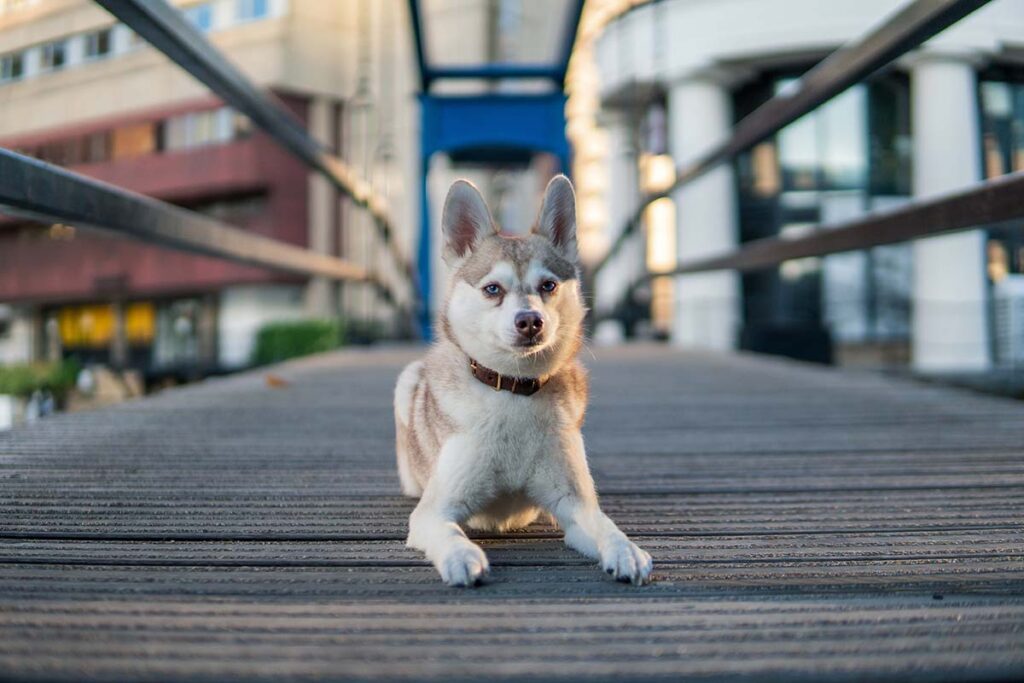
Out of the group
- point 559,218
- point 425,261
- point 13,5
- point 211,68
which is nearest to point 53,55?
point 13,5

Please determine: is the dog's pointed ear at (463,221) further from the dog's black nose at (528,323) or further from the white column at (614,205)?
the white column at (614,205)

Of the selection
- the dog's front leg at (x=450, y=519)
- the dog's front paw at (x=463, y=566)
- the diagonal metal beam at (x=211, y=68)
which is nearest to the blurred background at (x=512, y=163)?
the diagonal metal beam at (x=211, y=68)

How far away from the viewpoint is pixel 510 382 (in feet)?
4.91

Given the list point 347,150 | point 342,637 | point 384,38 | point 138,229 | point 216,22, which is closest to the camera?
point 342,637

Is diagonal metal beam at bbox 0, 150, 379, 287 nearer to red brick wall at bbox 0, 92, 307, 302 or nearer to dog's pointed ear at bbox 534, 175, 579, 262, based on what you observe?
red brick wall at bbox 0, 92, 307, 302

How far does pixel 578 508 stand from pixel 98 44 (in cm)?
222

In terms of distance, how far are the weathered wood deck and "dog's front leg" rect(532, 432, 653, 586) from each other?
4cm

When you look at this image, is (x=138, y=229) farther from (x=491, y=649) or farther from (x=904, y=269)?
(x=904, y=269)

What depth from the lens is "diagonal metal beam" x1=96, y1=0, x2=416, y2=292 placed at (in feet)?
6.59

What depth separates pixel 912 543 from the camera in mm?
1393

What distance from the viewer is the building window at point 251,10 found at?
4094 millimetres

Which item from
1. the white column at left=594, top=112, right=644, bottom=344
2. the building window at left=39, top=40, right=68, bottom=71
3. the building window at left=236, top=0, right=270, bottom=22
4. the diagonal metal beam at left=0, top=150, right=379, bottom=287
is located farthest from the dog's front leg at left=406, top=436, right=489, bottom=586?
the white column at left=594, top=112, right=644, bottom=344

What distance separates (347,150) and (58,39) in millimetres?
3487

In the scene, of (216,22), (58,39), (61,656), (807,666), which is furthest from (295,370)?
(807,666)
